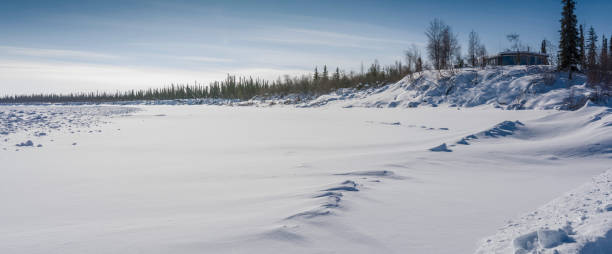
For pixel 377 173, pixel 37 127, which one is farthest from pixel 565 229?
pixel 37 127

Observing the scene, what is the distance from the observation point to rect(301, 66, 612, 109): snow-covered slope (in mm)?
16844

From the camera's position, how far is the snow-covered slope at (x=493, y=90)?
1684cm

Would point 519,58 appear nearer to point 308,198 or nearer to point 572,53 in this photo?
point 572,53

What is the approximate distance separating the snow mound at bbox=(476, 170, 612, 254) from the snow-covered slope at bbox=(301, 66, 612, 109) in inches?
648

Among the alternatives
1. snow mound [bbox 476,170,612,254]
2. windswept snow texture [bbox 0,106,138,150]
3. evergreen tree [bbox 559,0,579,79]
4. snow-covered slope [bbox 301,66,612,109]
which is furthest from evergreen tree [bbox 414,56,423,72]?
snow mound [bbox 476,170,612,254]

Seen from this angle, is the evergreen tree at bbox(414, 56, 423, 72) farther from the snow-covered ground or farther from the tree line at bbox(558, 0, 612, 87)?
the snow-covered ground

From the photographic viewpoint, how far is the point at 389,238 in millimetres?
1813

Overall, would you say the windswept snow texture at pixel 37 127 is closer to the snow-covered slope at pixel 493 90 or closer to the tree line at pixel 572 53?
the snow-covered slope at pixel 493 90

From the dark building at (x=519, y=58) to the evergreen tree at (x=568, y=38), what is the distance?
5.05m

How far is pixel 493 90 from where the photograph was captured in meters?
19.8

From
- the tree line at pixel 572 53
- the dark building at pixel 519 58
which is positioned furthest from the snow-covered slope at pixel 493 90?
the dark building at pixel 519 58

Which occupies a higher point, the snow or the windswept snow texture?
the windswept snow texture

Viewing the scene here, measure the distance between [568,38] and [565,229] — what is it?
96.9 ft

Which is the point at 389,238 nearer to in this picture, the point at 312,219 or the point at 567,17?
the point at 312,219
